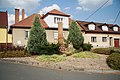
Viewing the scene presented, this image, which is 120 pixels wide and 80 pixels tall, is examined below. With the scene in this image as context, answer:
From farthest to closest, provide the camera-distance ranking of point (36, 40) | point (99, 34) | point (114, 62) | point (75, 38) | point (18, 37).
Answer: point (99, 34) < point (18, 37) < point (75, 38) < point (36, 40) < point (114, 62)

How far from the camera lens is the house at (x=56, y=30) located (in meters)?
25.7

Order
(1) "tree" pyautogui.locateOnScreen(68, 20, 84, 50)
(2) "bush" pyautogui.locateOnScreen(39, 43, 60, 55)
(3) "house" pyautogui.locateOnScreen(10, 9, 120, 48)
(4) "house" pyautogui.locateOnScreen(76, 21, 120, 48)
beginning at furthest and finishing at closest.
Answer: (4) "house" pyautogui.locateOnScreen(76, 21, 120, 48)
(3) "house" pyautogui.locateOnScreen(10, 9, 120, 48)
(1) "tree" pyautogui.locateOnScreen(68, 20, 84, 50)
(2) "bush" pyautogui.locateOnScreen(39, 43, 60, 55)

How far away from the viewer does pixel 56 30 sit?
2781 centimetres

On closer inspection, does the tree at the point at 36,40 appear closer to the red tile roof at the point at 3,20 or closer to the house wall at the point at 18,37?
the house wall at the point at 18,37

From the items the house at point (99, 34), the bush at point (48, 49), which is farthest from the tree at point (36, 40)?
the house at point (99, 34)

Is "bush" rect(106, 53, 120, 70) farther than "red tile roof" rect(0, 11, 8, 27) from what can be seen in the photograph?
No

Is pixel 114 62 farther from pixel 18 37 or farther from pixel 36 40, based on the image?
pixel 18 37

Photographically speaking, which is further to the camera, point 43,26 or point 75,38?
point 43,26

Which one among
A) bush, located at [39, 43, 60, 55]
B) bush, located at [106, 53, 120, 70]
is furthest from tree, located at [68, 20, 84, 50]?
bush, located at [106, 53, 120, 70]

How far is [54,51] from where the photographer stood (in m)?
16.5

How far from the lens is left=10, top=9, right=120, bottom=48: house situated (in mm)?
25703

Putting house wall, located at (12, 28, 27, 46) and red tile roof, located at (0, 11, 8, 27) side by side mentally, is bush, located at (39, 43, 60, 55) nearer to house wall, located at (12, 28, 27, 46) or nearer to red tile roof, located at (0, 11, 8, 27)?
house wall, located at (12, 28, 27, 46)

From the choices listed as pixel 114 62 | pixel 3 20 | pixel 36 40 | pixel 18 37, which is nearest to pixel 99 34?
pixel 18 37

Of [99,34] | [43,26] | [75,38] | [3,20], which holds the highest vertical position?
[3,20]
